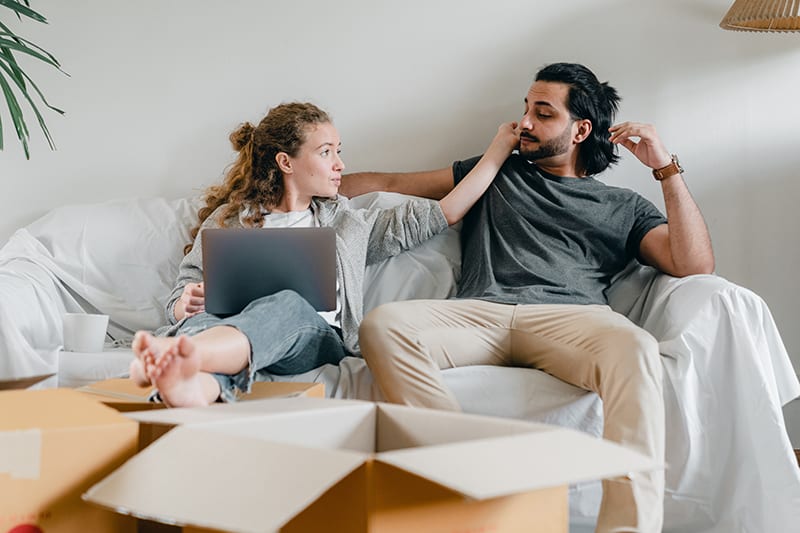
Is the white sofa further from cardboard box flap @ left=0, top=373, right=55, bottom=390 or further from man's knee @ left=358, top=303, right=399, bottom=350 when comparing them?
cardboard box flap @ left=0, top=373, right=55, bottom=390

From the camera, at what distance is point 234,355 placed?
1581mm

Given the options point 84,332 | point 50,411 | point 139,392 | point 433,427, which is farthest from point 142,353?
point 84,332

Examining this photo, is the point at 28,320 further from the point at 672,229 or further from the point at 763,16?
the point at 763,16

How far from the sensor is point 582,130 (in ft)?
8.09

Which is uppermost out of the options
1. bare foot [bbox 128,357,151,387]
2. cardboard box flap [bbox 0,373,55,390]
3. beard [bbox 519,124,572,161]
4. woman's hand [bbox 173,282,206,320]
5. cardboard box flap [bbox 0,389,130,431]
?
beard [bbox 519,124,572,161]

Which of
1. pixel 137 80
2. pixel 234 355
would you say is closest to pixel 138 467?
pixel 234 355

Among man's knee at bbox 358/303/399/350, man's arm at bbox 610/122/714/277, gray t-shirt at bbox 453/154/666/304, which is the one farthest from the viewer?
gray t-shirt at bbox 453/154/666/304

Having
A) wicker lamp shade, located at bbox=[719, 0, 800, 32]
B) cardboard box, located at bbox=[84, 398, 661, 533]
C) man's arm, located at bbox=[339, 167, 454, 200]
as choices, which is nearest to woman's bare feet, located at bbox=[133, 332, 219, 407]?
cardboard box, located at bbox=[84, 398, 661, 533]

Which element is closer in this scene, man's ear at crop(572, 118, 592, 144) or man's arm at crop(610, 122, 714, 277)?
man's arm at crop(610, 122, 714, 277)

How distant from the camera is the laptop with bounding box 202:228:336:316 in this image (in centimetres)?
189

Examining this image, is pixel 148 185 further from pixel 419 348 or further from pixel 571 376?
pixel 571 376

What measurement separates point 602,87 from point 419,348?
41.3 inches

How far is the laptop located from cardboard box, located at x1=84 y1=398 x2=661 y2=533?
37.3 inches

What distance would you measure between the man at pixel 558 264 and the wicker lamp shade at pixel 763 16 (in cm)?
39
